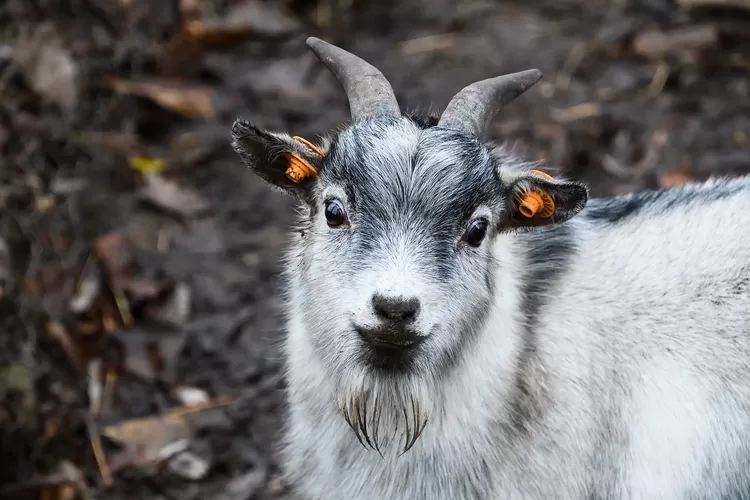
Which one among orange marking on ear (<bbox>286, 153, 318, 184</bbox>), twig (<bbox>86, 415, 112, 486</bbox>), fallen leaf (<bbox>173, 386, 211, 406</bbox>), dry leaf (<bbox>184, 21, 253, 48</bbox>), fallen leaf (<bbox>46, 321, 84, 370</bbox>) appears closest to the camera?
orange marking on ear (<bbox>286, 153, 318, 184</bbox>)

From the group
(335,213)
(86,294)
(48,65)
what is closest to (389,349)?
(335,213)

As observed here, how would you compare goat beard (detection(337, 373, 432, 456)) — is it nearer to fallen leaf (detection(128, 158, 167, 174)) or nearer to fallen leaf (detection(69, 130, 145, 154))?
fallen leaf (detection(128, 158, 167, 174))

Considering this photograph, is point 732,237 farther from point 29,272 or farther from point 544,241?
point 29,272

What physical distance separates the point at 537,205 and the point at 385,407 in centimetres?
98

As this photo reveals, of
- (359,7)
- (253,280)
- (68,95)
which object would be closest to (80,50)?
(68,95)

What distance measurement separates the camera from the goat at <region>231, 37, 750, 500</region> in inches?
143

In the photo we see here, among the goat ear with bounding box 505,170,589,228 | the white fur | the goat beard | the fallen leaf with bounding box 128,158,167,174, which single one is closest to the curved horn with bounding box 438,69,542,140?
the goat ear with bounding box 505,170,589,228

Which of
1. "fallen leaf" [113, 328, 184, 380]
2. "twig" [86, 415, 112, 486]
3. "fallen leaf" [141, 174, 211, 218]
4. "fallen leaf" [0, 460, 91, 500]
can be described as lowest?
"fallen leaf" [0, 460, 91, 500]

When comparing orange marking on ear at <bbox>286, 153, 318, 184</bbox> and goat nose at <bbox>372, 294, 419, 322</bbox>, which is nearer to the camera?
goat nose at <bbox>372, 294, 419, 322</bbox>

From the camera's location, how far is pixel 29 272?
17.6 feet

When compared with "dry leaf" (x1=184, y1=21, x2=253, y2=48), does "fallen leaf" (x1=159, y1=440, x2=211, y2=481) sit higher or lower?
lower

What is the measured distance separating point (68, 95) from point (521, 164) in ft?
11.4

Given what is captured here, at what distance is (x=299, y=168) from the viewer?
388 centimetres

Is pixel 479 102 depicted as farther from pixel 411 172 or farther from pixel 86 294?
pixel 86 294
